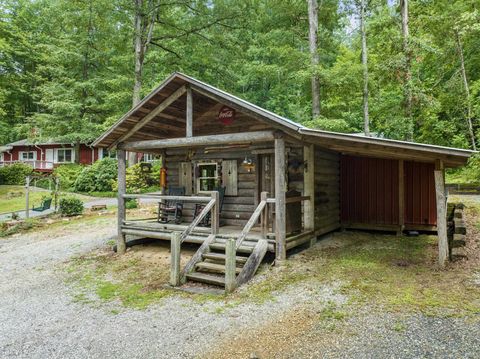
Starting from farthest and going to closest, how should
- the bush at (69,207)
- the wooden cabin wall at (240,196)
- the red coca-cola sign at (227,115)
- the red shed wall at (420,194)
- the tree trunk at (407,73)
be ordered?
the bush at (69,207) → the tree trunk at (407,73) → the red shed wall at (420,194) → the wooden cabin wall at (240,196) → the red coca-cola sign at (227,115)

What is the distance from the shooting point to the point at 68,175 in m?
24.6

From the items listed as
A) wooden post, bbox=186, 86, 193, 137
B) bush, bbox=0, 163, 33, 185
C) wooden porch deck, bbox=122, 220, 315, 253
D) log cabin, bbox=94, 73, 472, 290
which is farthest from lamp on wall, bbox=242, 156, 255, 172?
bush, bbox=0, 163, 33, 185

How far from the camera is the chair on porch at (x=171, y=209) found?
34.0 feet

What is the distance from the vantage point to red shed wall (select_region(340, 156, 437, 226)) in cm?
1036

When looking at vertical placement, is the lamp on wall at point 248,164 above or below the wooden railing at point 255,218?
above

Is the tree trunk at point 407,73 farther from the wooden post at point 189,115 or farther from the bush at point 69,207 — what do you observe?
the bush at point 69,207

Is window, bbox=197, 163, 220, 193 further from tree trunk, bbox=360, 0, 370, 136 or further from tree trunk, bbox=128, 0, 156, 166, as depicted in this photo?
tree trunk, bbox=128, 0, 156, 166

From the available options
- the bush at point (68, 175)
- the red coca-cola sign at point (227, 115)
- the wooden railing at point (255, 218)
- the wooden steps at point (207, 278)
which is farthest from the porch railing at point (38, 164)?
the wooden railing at point (255, 218)

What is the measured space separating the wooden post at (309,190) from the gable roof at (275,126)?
721 mm

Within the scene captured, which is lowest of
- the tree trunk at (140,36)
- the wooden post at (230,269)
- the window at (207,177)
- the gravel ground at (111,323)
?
the gravel ground at (111,323)

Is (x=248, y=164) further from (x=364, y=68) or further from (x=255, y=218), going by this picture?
(x=364, y=68)

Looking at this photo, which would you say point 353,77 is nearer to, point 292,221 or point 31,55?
point 292,221

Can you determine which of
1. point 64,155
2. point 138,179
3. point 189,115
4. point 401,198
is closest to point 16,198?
point 138,179

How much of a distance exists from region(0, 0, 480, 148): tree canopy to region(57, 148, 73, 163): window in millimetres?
4613
